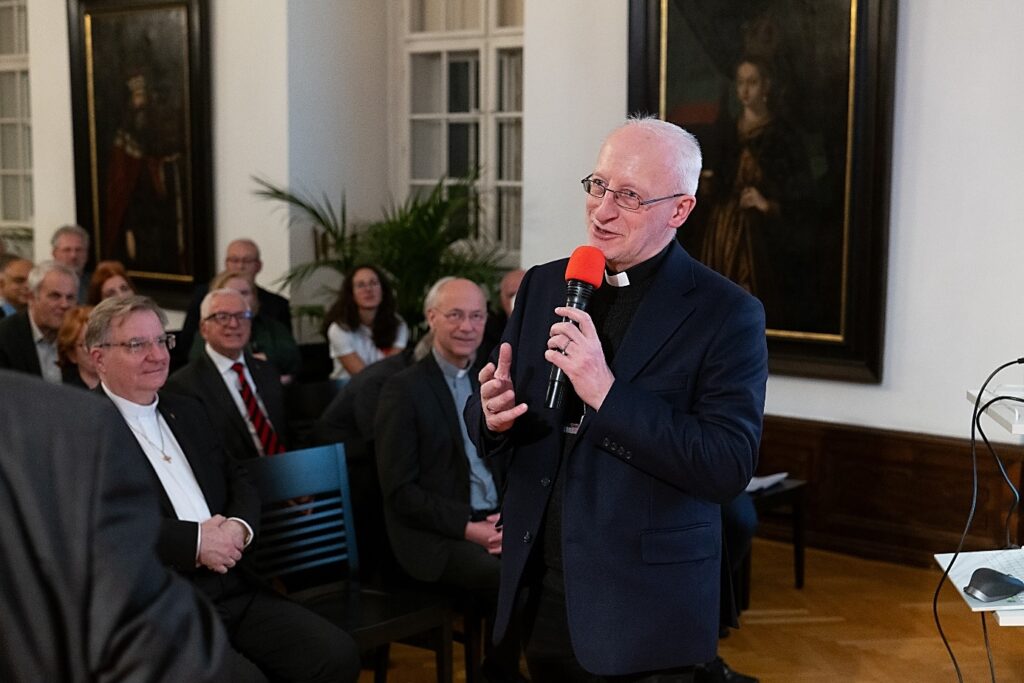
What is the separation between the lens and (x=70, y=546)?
1188 millimetres

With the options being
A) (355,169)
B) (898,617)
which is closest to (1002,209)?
(898,617)

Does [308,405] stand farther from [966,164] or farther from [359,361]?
[966,164]

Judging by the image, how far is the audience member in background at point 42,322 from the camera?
6.11m

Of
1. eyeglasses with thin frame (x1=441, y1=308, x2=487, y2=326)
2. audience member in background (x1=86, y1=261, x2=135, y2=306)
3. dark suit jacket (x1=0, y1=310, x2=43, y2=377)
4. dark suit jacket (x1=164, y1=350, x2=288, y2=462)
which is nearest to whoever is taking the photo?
eyeglasses with thin frame (x1=441, y1=308, x2=487, y2=326)

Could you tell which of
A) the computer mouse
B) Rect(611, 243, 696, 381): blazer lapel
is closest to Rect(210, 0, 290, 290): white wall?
Rect(611, 243, 696, 381): blazer lapel

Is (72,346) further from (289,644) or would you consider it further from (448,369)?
(289,644)

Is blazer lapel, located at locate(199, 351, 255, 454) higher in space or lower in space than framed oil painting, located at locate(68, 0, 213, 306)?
lower

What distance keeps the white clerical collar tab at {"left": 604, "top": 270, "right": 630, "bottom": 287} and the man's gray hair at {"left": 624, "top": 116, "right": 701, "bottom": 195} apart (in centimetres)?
22

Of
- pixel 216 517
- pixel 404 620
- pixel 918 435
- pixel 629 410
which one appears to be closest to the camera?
pixel 629 410

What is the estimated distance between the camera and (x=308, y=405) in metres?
5.73

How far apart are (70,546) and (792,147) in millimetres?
5715

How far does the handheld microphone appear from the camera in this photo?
237cm

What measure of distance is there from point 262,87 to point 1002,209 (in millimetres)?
5386

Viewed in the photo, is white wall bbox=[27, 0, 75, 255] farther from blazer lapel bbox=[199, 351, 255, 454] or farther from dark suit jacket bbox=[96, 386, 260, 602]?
dark suit jacket bbox=[96, 386, 260, 602]
